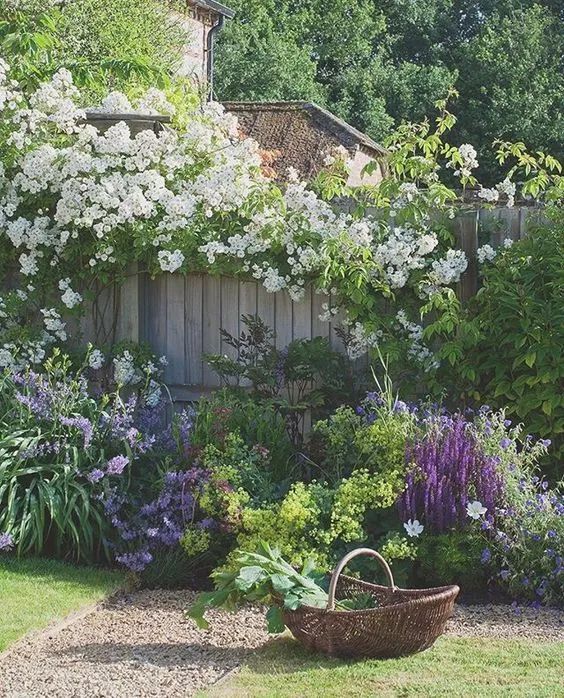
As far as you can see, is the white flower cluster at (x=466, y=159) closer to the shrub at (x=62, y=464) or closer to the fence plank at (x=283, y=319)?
the fence plank at (x=283, y=319)

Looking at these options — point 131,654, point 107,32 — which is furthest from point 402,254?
point 107,32

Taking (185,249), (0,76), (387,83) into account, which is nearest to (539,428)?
(185,249)

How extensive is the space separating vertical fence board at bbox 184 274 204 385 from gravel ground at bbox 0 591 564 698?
210cm

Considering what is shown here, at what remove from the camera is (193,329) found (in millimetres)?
7570

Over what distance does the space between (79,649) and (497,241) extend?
3.66m

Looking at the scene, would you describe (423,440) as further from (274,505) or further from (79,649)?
(79,649)

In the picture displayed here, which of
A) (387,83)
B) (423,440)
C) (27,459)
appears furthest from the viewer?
(387,83)

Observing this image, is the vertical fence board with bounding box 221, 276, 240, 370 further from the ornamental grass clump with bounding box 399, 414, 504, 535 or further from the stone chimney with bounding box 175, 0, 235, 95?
the stone chimney with bounding box 175, 0, 235, 95

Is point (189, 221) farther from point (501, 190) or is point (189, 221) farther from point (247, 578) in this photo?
point (247, 578)

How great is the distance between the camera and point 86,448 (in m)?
6.20

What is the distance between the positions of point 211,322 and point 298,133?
577 inches

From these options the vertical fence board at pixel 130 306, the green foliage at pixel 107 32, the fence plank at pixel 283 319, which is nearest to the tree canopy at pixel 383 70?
the green foliage at pixel 107 32

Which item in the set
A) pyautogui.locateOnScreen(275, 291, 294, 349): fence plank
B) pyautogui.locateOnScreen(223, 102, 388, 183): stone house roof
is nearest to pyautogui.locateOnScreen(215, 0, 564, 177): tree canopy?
pyautogui.locateOnScreen(223, 102, 388, 183): stone house roof

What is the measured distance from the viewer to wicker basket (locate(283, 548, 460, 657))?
14.6ft
